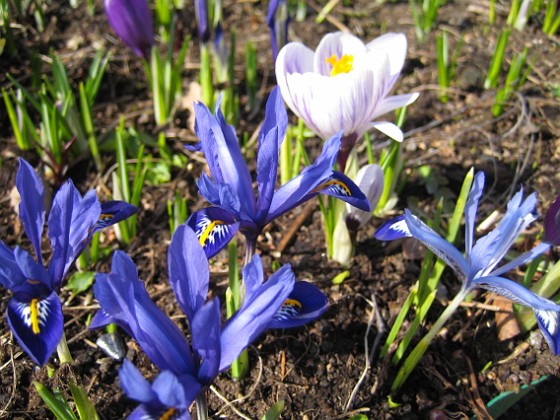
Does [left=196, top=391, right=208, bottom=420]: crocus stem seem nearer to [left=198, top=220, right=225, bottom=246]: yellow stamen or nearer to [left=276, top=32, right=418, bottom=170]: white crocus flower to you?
[left=198, top=220, right=225, bottom=246]: yellow stamen

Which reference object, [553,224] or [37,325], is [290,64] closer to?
[553,224]

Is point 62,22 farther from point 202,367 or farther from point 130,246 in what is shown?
point 202,367

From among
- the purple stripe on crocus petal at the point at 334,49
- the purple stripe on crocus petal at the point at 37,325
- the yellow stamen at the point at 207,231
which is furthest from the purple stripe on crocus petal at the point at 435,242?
the purple stripe on crocus petal at the point at 37,325

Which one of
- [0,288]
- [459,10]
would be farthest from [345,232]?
[459,10]

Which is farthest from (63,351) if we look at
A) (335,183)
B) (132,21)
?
(132,21)

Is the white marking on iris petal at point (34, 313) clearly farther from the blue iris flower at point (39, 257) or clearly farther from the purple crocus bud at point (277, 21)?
the purple crocus bud at point (277, 21)

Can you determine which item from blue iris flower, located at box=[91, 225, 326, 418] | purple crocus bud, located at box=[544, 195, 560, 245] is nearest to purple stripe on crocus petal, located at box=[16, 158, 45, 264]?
blue iris flower, located at box=[91, 225, 326, 418]
